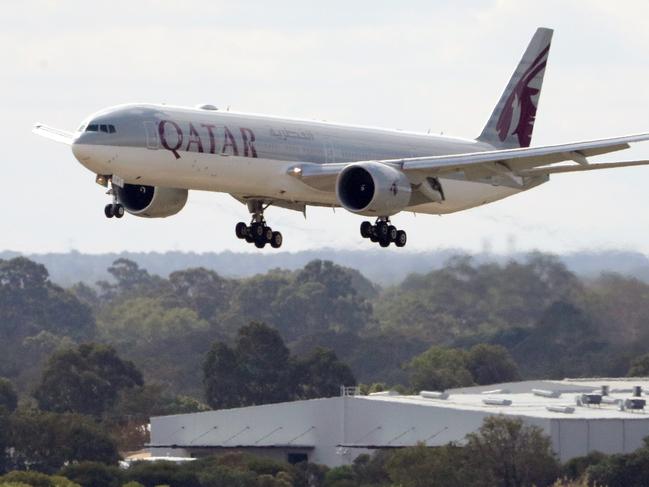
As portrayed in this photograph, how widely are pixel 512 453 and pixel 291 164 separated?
3762 cm

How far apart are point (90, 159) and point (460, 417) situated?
158ft

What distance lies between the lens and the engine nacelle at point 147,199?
68562mm

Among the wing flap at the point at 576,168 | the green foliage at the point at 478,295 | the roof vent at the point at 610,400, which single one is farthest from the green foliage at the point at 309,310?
the wing flap at the point at 576,168

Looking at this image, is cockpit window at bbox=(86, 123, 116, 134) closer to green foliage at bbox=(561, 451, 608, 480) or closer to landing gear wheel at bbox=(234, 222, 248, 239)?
landing gear wheel at bbox=(234, 222, 248, 239)

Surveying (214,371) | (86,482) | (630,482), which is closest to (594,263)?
(214,371)

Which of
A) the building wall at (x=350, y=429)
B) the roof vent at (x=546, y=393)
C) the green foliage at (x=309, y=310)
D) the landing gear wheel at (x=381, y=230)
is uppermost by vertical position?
the green foliage at (x=309, y=310)

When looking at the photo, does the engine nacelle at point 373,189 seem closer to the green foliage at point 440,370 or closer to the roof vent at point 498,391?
the roof vent at point 498,391

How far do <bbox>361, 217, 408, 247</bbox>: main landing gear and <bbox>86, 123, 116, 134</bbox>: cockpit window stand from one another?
12044 mm

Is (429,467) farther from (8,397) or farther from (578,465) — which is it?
(8,397)

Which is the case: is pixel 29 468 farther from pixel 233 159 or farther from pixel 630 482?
pixel 233 159

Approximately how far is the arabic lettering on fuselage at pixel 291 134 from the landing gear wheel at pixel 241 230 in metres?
4.30

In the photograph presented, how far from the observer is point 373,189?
2653 inches

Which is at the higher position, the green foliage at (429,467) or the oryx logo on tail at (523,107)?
the oryx logo on tail at (523,107)

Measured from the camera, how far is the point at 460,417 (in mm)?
106812
